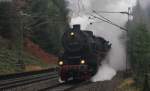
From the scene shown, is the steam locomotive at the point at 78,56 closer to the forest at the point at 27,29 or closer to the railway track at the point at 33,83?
the railway track at the point at 33,83

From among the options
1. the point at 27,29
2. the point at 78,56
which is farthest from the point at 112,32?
the point at 27,29

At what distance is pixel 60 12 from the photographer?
219 ft

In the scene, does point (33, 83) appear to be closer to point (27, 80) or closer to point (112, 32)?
point (27, 80)

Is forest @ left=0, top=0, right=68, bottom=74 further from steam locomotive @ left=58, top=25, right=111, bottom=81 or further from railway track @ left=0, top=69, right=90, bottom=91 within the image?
steam locomotive @ left=58, top=25, right=111, bottom=81

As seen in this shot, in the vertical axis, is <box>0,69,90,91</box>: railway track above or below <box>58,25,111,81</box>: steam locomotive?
below

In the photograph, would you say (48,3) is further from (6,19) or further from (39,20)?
(6,19)

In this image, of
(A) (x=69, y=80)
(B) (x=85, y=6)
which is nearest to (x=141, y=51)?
(A) (x=69, y=80)

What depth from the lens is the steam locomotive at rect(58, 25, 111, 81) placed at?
27.6 metres

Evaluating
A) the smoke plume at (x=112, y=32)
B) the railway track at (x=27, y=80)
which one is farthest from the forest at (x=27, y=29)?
the smoke plume at (x=112, y=32)

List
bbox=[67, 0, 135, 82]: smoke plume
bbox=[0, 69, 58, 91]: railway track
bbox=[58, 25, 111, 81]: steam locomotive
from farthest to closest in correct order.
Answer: bbox=[67, 0, 135, 82]: smoke plume < bbox=[58, 25, 111, 81]: steam locomotive < bbox=[0, 69, 58, 91]: railway track

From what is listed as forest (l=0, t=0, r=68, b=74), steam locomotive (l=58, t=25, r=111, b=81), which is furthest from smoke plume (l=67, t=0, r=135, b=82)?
forest (l=0, t=0, r=68, b=74)

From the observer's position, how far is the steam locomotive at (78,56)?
27.6 meters

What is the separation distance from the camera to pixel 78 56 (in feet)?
91.8

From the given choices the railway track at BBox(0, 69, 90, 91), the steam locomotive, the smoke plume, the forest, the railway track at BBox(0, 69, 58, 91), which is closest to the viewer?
the railway track at BBox(0, 69, 90, 91)
